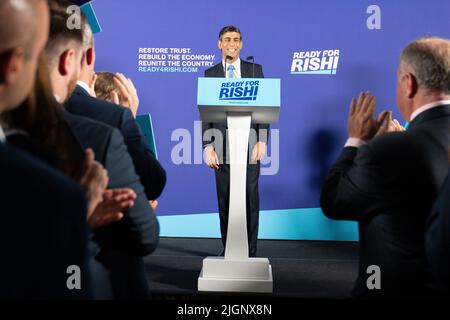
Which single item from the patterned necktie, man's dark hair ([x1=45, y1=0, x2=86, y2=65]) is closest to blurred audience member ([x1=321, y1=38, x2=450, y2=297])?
man's dark hair ([x1=45, y1=0, x2=86, y2=65])

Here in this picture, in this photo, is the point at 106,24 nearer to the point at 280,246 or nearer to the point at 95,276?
the point at 280,246

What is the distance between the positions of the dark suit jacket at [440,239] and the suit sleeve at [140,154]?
717 millimetres

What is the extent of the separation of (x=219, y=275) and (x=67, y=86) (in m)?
2.53

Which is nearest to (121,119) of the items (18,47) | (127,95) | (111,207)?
(127,95)

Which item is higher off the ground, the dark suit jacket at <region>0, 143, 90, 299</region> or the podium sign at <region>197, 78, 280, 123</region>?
the podium sign at <region>197, 78, 280, 123</region>

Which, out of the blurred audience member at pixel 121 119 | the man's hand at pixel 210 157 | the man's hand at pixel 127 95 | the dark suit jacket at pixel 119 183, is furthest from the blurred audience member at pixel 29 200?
the man's hand at pixel 210 157

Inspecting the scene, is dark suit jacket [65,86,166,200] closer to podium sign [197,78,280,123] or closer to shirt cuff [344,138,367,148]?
shirt cuff [344,138,367,148]

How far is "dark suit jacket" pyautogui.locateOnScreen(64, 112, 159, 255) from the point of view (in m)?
1.17

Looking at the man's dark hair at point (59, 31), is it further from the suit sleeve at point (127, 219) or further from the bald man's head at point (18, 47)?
the suit sleeve at point (127, 219)

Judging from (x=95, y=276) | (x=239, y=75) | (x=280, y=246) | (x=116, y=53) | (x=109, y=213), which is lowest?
(x=280, y=246)

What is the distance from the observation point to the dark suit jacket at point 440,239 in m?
1.24

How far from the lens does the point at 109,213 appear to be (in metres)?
1.16

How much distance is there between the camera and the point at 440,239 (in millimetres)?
1256
